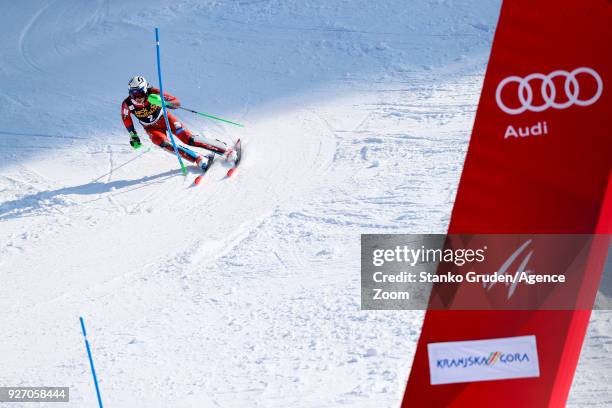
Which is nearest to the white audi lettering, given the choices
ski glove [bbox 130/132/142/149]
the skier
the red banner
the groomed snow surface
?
the red banner

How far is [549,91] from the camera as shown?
2854 millimetres

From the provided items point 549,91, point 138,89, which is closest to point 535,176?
point 549,91

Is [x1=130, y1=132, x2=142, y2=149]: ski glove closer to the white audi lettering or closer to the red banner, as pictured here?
the red banner

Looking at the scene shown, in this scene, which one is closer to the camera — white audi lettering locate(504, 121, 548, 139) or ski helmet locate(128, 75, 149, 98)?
white audi lettering locate(504, 121, 548, 139)

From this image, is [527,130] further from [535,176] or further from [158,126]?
[158,126]

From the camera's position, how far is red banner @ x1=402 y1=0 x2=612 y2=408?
281cm

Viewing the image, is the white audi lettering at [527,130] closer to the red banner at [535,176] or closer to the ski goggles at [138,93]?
the red banner at [535,176]

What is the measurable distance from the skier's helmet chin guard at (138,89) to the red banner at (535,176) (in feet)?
27.4

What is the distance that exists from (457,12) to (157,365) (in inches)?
402

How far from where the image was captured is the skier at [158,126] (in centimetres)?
1073

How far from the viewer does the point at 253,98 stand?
43.5 feet
